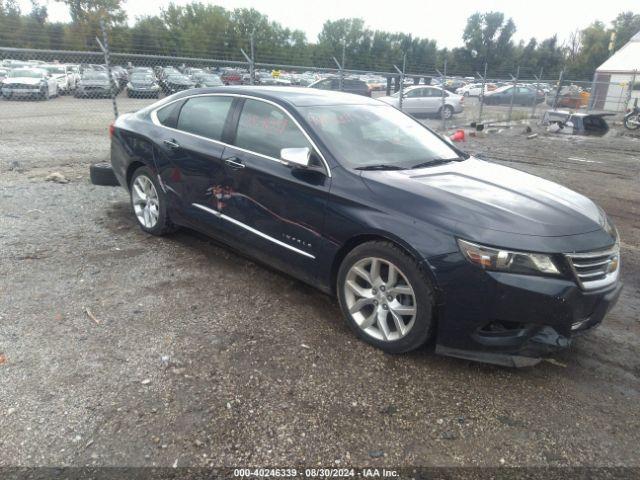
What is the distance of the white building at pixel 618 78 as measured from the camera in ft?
87.7

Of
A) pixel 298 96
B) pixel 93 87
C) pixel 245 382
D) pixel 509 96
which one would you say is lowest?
pixel 245 382

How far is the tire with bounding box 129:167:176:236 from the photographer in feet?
15.5

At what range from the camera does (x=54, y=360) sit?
2900 mm

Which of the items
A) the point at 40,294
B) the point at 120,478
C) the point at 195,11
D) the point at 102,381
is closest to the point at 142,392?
the point at 102,381

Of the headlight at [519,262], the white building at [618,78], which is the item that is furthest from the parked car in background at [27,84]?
the white building at [618,78]

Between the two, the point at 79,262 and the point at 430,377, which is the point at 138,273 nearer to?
the point at 79,262

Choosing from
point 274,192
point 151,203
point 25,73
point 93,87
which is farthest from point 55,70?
point 274,192

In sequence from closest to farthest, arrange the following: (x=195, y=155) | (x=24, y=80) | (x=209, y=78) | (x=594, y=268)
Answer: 1. (x=594, y=268)
2. (x=195, y=155)
3. (x=24, y=80)
4. (x=209, y=78)

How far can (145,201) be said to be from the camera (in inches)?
196

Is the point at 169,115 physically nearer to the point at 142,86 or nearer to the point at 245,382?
the point at 245,382

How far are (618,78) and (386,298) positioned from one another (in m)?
34.2

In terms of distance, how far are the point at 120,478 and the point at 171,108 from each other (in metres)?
3.61

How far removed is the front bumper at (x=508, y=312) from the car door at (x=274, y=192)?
1019 mm

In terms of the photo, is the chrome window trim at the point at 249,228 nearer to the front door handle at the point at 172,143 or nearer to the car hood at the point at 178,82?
the front door handle at the point at 172,143
